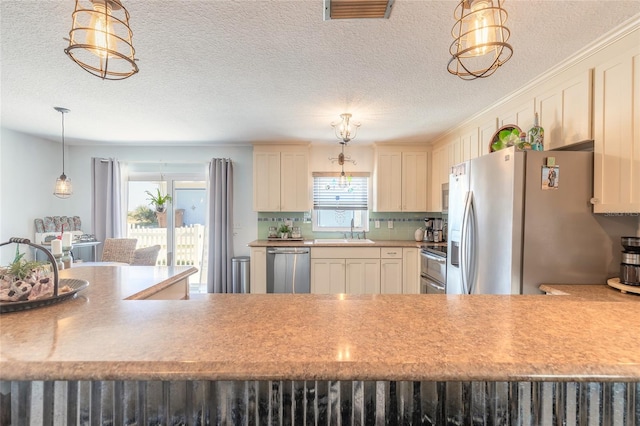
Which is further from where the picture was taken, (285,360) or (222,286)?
(222,286)

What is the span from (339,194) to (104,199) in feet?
11.9

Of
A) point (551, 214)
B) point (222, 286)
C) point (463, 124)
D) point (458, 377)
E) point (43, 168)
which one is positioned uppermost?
point (463, 124)

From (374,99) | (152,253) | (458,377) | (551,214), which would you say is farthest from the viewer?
(152,253)

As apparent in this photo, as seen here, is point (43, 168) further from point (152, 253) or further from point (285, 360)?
point (285, 360)

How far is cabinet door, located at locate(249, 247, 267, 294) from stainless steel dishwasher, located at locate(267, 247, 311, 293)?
0.24ft

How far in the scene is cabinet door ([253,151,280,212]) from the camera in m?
4.35

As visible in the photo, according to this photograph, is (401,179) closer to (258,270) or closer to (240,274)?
(258,270)

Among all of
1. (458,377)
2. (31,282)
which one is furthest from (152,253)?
(458,377)

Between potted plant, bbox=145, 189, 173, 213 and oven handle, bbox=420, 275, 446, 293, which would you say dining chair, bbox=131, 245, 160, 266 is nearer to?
potted plant, bbox=145, 189, 173, 213

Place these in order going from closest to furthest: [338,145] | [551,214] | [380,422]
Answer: [380,422], [551,214], [338,145]

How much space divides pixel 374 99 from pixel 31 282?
256 centimetres

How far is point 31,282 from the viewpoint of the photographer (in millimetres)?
1107

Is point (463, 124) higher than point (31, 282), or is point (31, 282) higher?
point (463, 124)

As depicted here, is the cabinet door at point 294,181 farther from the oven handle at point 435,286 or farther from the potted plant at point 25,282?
the potted plant at point 25,282
